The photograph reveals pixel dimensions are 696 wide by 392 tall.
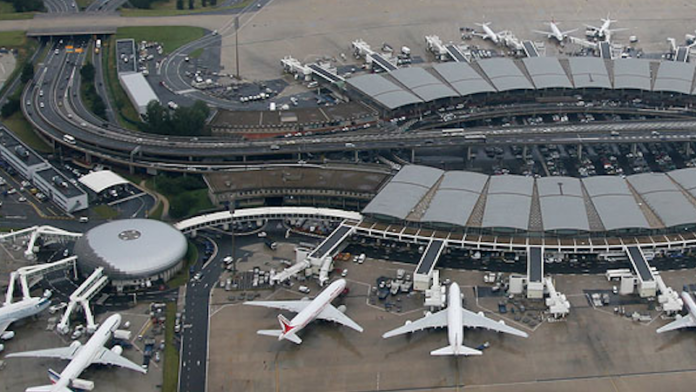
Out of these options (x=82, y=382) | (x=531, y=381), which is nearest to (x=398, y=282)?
(x=531, y=381)

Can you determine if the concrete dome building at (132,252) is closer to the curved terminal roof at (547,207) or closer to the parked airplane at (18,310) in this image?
the parked airplane at (18,310)

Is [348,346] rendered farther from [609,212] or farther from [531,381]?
[609,212]

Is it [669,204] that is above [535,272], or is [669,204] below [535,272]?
above

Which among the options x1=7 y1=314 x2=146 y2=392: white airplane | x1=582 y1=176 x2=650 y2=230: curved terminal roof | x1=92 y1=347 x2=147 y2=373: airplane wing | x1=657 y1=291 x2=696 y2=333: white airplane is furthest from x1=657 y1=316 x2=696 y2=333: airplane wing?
x1=7 y1=314 x2=146 y2=392: white airplane

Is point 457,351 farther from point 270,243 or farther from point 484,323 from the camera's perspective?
point 270,243

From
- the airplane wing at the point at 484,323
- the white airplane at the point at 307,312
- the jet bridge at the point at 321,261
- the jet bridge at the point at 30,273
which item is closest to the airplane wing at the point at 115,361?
the white airplane at the point at 307,312

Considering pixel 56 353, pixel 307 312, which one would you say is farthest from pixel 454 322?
pixel 56 353
